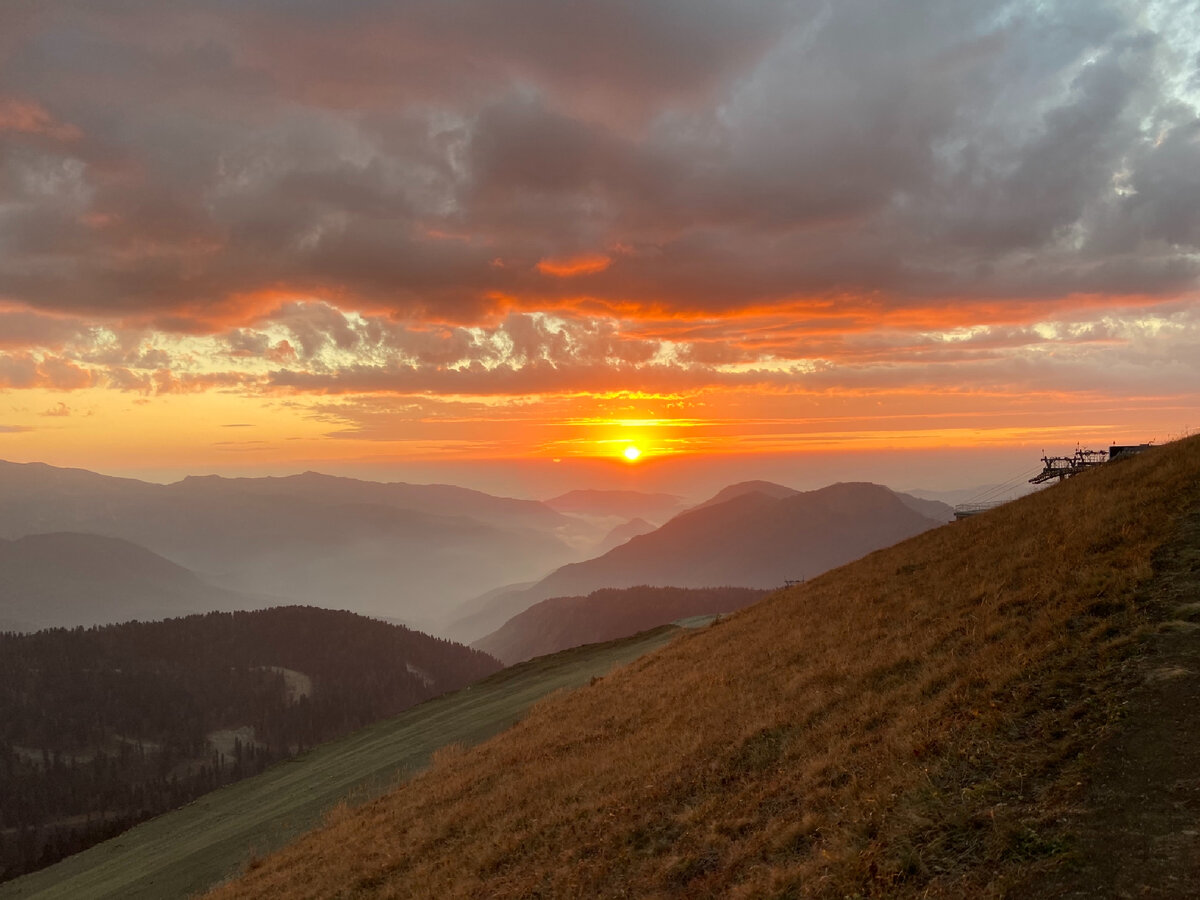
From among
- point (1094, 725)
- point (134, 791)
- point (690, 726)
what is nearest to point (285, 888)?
point (690, 726)

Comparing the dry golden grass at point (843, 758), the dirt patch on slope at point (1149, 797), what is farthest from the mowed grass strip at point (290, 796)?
the dirt patch on slope at point (1149, 797)

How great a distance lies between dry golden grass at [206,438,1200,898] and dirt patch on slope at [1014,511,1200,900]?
0.33 metres

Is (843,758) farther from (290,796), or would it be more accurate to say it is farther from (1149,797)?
(290,796)

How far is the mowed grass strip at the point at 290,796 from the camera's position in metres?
30.0

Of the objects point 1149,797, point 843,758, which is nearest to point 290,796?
point 843,758

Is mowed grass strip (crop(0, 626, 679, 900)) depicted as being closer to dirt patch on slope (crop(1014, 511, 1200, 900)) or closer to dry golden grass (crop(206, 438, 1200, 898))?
dry golden grass (crop(206, 438, 1200, 898))

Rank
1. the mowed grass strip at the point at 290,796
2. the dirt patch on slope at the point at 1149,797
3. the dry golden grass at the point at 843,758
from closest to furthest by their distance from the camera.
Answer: the dirt patch on slope at the point at 1149,797
the dry golden grass at the point at 843,758
the mowed grass strip at the point at 290,796

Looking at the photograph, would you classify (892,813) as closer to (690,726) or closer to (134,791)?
(690,726)

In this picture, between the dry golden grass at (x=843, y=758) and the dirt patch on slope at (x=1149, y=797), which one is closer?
the dirt patch on slope at (x=1149, y=797)

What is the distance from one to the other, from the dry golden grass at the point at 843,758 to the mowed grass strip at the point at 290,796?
6.28 meters

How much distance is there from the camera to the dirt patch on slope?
313 inches

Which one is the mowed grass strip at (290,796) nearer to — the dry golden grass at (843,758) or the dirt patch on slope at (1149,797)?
the dry golden grass at (843,758)

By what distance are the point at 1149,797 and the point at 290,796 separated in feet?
130

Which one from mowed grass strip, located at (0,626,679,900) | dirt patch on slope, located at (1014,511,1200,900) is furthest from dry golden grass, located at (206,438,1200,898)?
mowed grass strip, located at (0,626,679,900)
